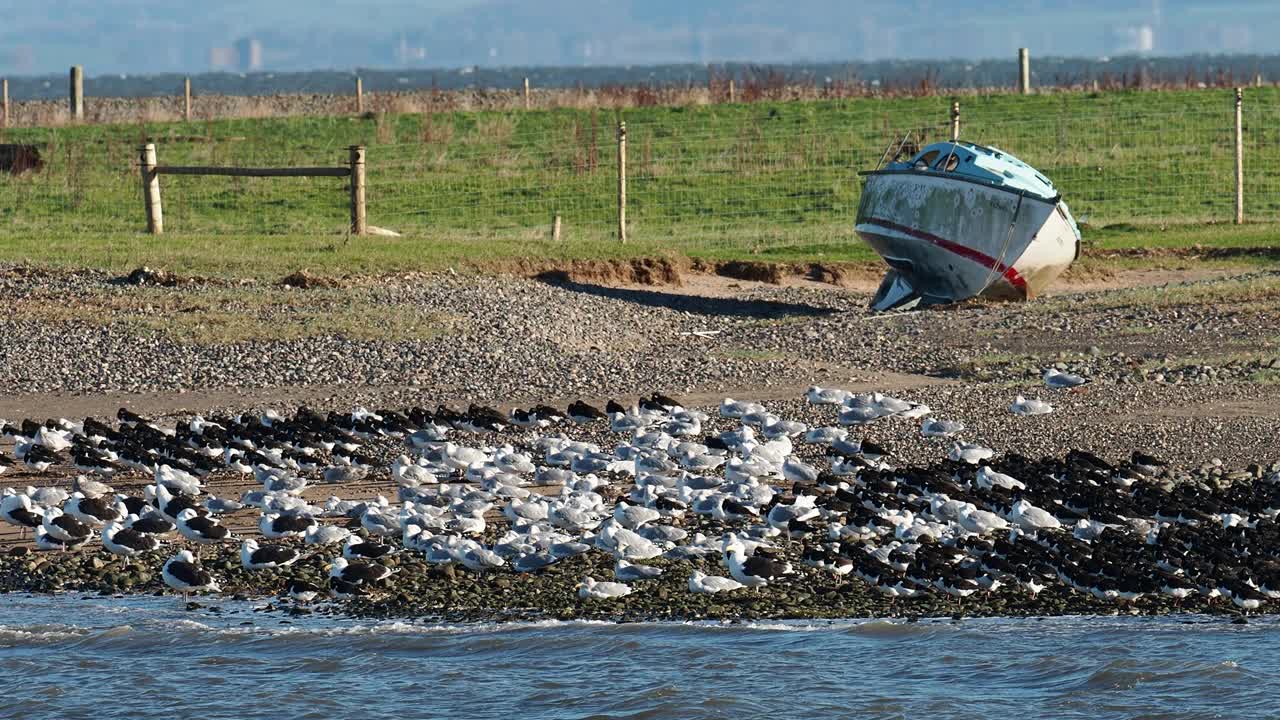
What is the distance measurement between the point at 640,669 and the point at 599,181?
2380 cm

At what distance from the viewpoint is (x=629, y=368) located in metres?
18.1

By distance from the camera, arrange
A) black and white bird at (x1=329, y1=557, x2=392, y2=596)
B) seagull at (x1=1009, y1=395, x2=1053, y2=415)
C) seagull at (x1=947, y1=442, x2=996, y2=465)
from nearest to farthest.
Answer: black and white bird at (x1=329, y1=557, x2=392, y2=596) → seagull at (x1=947, y1=442, x2=996, y2=465) → seagull at (x1=1009, y1=395, x2=1053, y2=415)

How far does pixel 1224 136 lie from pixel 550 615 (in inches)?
1153

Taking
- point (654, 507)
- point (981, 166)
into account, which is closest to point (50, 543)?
point (654, 507)

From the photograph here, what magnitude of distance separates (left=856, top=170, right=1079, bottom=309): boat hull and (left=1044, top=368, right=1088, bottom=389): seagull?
221 inches

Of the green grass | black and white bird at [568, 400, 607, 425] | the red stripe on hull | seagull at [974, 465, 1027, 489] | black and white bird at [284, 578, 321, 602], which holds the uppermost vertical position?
the red stripe on hull

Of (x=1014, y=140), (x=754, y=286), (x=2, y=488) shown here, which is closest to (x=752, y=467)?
(x=2, y=488)

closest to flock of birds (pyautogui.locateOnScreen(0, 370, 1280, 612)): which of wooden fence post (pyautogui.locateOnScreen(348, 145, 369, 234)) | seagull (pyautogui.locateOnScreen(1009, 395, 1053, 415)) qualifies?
seagull (pyautogui.locateOnScreen(1009, 395, 1053, 415))

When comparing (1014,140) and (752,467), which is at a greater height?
(1014,140)

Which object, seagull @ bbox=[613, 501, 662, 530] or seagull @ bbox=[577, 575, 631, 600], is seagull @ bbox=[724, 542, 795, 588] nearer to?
seagull @ bbox=[577, 575, 631, 600]

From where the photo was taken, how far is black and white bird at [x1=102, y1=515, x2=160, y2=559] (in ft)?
38.0

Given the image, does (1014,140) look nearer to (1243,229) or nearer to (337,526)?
(1243,229)

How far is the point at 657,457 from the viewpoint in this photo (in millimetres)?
13797

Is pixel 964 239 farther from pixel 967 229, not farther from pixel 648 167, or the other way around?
pixel 648 167
